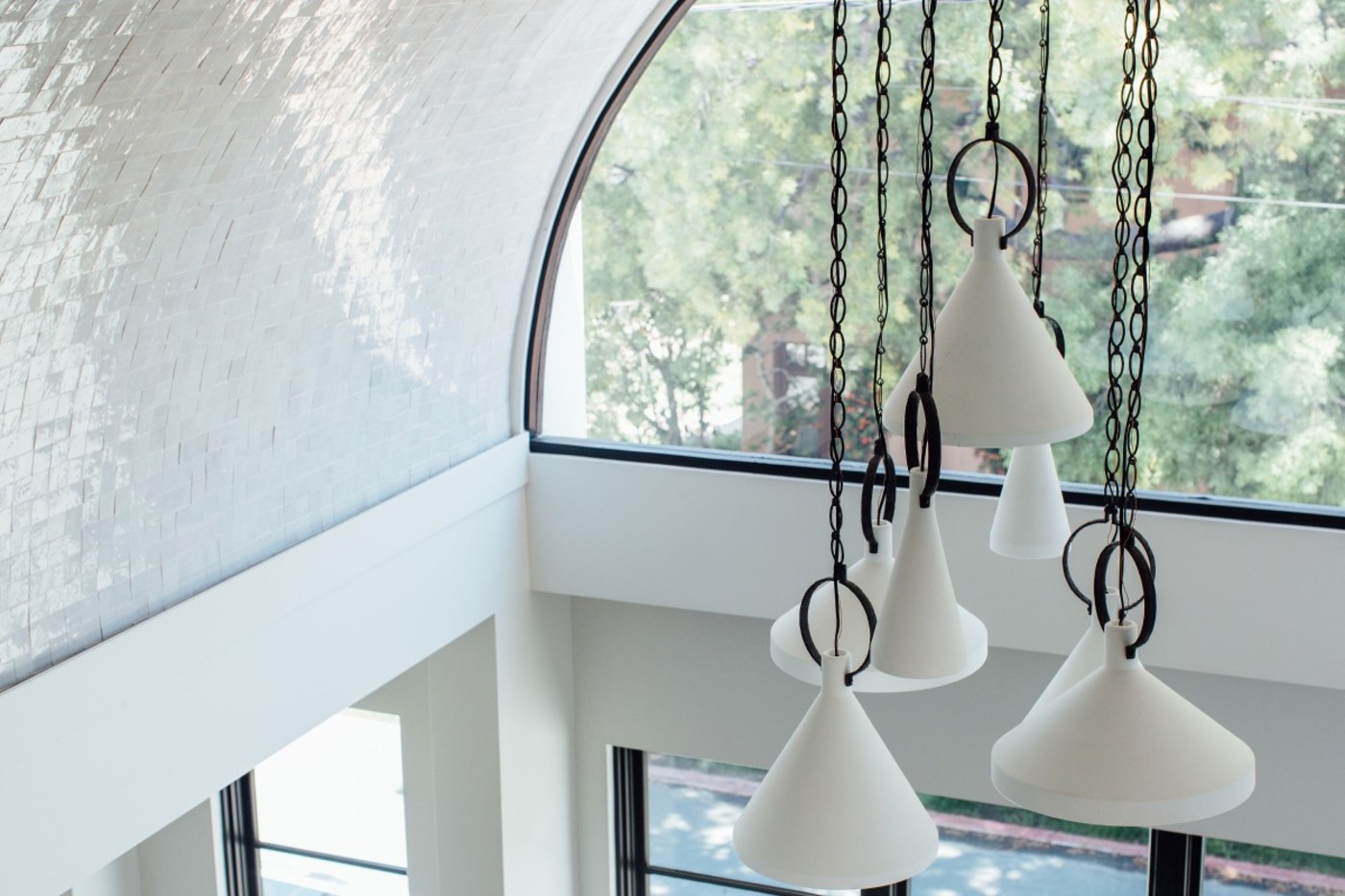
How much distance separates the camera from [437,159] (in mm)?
3771

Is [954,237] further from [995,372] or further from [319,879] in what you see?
[319,879]

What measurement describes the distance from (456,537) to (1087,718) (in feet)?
10.2

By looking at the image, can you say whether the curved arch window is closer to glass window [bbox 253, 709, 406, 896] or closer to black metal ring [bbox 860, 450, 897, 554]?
glass window [bbox 253, 709, 406, 896]

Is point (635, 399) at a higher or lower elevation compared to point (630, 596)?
higher

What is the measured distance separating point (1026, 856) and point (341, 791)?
246 cm

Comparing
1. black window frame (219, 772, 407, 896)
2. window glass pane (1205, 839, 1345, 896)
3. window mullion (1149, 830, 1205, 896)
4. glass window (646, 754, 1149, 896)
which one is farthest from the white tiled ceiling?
window glass pane (1205, 839, 1345, 896)

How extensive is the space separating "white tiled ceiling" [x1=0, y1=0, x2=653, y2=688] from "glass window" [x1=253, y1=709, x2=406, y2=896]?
4.93ft

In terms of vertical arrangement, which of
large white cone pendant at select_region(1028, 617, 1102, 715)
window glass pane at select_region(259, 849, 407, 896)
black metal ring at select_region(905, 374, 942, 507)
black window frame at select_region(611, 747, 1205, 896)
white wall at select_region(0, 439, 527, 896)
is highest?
black metal ring at select_region(905, 374, 942, 507)

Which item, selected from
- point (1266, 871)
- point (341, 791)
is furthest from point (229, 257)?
point (1266, 871)

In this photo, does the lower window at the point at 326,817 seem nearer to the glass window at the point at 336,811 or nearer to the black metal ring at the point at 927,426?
the glass window at the point at 336,811

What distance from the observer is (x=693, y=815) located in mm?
5270

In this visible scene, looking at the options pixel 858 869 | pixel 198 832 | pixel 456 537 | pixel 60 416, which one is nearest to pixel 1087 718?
pixel 858 869

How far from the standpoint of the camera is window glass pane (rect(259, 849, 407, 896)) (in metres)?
5.43

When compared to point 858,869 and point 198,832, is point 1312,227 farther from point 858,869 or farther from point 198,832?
point 198,832
